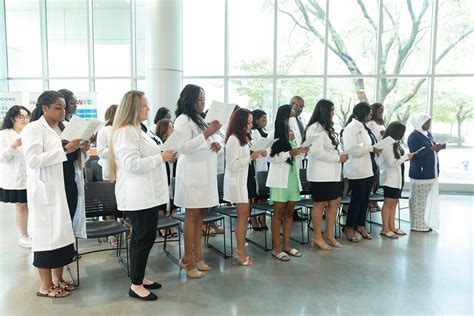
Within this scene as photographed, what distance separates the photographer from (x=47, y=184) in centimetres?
284

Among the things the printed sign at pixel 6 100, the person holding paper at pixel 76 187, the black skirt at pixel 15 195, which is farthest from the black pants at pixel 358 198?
the printed sign at pixel 6 100

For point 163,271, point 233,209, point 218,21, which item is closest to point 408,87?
point 218,21

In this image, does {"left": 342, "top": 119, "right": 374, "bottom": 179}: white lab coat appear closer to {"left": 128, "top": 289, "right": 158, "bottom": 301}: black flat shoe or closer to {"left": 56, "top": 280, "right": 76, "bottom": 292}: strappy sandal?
{"left": 128, "top": 289, "right": 158, "bottom": 301}: black flat shoe

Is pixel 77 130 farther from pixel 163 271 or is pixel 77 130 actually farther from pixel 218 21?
pixel 218 21

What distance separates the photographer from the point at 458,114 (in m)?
7.94

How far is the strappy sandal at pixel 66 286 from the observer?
3177 mm

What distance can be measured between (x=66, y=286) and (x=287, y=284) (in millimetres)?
1876

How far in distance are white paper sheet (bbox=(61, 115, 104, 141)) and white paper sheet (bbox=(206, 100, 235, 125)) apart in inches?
34.9

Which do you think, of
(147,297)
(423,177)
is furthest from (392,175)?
(147,297)

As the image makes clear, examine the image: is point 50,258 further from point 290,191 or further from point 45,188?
point 290,191

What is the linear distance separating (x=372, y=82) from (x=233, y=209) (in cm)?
535

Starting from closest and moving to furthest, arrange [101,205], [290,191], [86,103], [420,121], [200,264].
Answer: [200,264] → [101,205] → [290,191] → [420,121] → [86,103]

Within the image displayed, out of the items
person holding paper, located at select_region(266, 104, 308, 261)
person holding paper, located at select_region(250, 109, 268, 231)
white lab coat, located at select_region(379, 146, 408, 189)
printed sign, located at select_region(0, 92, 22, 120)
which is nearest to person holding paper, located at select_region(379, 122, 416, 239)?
white lab coat, located at select_region(379, 146, 408, 189)

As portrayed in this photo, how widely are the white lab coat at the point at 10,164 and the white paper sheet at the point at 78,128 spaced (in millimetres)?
1775
